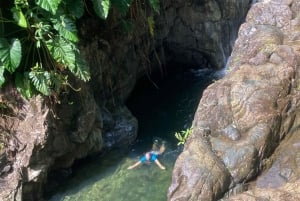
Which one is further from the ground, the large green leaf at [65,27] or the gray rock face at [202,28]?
the large green leaf at [65,27]

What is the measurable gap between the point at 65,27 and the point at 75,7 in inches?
13.1

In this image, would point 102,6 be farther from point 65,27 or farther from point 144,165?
point 144,165

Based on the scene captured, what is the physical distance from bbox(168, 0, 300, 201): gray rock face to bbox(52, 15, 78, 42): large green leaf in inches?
63.4

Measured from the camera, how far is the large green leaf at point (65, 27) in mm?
5031

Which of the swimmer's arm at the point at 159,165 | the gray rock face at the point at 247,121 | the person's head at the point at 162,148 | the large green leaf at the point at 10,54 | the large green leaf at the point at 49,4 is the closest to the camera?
the gray rock face at the point at 247,121

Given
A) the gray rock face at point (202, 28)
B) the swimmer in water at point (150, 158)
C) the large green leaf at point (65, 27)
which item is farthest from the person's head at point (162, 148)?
the gray rock face at point (202, 28)

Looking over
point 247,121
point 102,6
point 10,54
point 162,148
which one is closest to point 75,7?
point 102,6

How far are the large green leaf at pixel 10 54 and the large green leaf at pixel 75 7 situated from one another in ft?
2.38

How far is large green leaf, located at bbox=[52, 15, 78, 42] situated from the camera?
5031mm

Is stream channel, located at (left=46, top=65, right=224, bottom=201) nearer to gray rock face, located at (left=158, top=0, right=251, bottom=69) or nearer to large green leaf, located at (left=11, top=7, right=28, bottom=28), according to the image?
gray rock face, located at (left=158, top=0, right=251, bottom=69)

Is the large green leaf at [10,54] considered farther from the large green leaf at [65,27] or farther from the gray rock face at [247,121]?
the gray rock face at [247,121]

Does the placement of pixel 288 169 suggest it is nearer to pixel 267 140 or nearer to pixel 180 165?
pixel 267 140

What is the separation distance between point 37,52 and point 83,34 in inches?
40.7

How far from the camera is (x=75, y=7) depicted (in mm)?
5250
